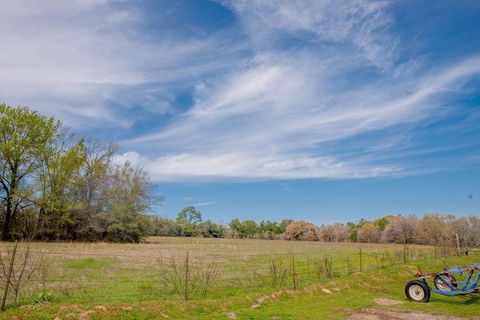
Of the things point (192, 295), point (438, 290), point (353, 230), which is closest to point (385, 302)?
point (438, 290)

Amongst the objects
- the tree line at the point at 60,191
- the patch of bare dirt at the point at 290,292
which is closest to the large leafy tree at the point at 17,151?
the tree line at the point at 60,191

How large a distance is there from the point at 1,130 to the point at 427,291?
146ft

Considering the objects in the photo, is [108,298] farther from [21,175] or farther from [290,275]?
[21,175]

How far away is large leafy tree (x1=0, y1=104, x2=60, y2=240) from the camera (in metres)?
42.5

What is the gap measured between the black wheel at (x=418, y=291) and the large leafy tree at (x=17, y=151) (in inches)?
1661

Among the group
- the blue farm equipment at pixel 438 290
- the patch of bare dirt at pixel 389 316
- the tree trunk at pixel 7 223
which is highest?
the tree trunk at pixel 7 223

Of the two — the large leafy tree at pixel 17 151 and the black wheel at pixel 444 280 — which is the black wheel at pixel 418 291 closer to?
the black wheel at pixel 444 280

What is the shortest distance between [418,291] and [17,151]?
42.9 metres

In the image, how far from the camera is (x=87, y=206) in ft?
168

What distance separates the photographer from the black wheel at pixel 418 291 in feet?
49.8

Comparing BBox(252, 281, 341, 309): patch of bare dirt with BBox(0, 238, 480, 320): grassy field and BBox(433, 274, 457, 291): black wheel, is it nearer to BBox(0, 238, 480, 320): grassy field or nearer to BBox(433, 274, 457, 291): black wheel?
BBox(0, 238, 480, 320): grassy field

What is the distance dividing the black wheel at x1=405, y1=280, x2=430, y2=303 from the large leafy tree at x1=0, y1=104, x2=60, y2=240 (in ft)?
138

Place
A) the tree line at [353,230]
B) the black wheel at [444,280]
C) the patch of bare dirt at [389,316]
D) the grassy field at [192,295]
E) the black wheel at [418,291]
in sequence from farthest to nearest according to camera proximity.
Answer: the tree line at [353,230] → the black wheel at [444,280] → the black wheel at [418,291] → the patch of bare dirt at [389,316] → the grassy field at [192,295]

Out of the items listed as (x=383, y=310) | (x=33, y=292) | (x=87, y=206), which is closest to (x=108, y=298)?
(x=33, y=292)
